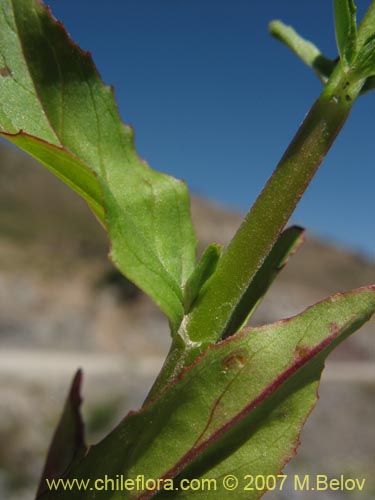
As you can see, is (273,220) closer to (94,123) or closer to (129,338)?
(94,123)

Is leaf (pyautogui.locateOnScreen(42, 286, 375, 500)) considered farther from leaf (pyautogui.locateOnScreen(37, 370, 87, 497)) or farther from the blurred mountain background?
the blurred mountain background

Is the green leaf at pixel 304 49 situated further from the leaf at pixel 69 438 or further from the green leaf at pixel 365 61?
the leaf at pixel 69 438

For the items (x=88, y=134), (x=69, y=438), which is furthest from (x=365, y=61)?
(x=69, y=438)

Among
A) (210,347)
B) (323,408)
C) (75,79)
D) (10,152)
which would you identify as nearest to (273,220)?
(210,347)

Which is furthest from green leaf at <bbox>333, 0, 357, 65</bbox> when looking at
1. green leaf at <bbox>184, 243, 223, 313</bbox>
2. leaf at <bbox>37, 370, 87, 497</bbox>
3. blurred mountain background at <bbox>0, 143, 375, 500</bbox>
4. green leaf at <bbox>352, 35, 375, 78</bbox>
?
blurred mountain background at <bbox>0, 143, 375, 500</bbox>

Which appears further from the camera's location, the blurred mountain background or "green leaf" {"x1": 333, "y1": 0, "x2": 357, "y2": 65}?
the blurred mountain background

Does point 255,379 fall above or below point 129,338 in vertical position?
above
